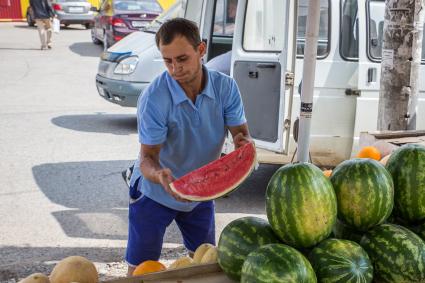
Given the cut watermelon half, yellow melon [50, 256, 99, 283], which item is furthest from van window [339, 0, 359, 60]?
yellow melon [50, 256, 99, 283]

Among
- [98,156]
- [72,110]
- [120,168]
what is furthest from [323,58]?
[72,110]

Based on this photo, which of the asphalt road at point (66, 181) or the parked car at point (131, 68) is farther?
the parked car at point (131, 68)

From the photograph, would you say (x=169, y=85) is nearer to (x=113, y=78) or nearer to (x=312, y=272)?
(x=312, y=272)

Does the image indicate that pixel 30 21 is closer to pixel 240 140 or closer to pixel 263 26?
pixel 263 26

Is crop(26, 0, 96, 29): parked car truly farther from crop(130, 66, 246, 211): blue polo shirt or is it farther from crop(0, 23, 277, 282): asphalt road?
crop(130, 66, 246, 211): blue polo shirt

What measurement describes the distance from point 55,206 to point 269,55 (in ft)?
9.30

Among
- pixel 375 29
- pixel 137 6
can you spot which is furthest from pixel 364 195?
pixel 137 6

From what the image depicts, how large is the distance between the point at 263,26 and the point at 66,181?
3.14 meters

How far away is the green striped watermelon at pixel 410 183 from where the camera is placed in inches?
90.9

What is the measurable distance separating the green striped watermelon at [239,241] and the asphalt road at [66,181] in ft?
9.14

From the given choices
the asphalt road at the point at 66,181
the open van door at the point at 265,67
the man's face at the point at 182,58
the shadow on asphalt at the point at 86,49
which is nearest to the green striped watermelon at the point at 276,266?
the man's face at the point at 182,58

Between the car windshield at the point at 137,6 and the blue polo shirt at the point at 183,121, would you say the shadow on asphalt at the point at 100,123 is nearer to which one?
the blue polo shirt at the point at 183,121

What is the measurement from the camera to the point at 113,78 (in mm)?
9711

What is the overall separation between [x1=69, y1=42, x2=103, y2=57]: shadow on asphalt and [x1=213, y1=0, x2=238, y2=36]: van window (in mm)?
12493
